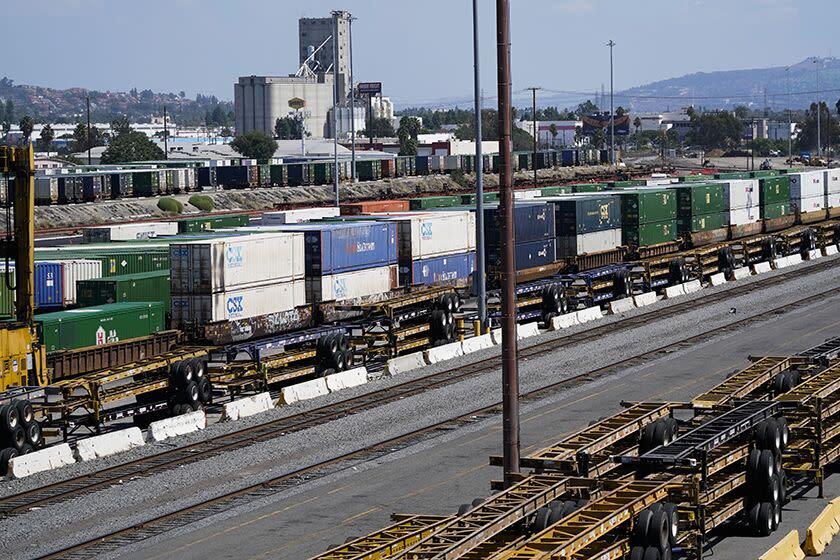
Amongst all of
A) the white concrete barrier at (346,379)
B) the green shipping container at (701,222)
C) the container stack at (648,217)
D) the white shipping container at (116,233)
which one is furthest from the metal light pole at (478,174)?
the green shipping container at (701,222)

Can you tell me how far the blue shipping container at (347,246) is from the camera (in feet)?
150

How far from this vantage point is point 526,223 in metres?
58.3

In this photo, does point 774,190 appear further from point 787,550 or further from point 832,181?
point 787,550

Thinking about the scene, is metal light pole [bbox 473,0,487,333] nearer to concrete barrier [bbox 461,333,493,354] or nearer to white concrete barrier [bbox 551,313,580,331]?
concrete barrier [bbox 461,333,493,354]

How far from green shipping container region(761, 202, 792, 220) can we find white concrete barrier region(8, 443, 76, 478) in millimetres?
60988

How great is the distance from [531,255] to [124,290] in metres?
22.2

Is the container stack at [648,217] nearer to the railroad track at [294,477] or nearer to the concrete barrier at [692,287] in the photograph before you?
the concrete barrier at [692,287]

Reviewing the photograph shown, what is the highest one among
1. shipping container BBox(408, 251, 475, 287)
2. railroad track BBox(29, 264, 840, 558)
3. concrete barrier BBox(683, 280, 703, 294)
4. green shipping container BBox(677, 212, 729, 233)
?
green shipping container BBox(677, 212, 729, 233)

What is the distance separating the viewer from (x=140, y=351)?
127 ft

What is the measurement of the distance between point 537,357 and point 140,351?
52.5 ft

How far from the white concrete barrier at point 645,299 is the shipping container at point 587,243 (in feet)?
10.4

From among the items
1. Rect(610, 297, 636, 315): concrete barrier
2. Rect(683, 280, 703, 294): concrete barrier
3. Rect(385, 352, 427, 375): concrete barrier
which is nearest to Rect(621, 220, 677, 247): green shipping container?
Rect(683, 280, 703, 294): concrete barrier

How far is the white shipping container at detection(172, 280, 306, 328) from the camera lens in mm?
40938

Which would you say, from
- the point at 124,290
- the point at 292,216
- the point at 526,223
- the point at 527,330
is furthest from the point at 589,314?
the point at 124,290
